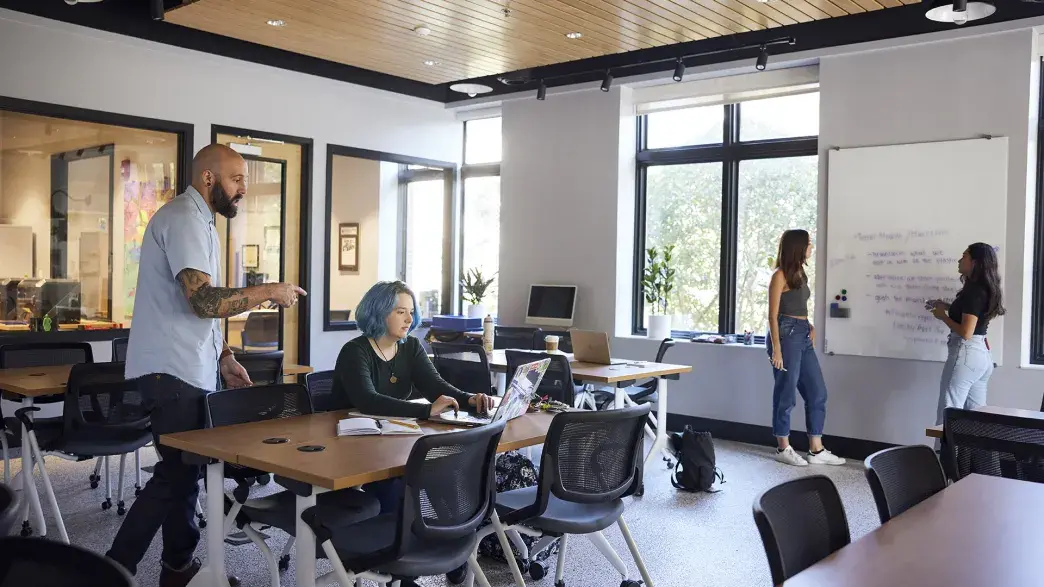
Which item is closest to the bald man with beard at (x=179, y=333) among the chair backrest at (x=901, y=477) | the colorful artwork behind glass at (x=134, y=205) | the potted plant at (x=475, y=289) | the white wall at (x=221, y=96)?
the chair backrest at (x=901, y=477)

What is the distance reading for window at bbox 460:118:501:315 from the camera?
375 inches

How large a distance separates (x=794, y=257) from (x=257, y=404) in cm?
444

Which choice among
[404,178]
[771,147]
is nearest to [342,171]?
[404,178]

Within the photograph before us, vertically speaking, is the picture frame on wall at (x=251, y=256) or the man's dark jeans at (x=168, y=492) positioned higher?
the picture frame on wall at (x=251, y=256)

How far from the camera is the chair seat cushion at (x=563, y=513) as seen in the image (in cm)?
327

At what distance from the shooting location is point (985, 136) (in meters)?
6.19

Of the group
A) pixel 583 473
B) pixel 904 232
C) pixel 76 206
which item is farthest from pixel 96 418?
pixel 904 232

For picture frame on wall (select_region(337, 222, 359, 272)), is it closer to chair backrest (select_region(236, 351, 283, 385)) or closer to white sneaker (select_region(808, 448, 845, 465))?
chair backrest (select_region(236, 351, 283, 385))

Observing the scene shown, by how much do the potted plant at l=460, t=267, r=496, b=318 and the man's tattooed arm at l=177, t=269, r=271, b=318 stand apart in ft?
18.6

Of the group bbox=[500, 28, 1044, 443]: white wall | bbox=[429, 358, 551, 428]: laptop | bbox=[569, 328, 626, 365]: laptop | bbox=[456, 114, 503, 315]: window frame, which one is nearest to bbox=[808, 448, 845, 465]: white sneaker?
bbox=[500, 28, 1044, 443]: white wall

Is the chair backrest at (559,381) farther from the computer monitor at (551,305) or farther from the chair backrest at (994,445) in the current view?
the computer monitor at (551,305)

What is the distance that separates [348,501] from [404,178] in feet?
20.7

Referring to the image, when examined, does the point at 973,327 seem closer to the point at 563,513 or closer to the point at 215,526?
the point at 563,513

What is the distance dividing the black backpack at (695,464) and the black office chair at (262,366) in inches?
107
